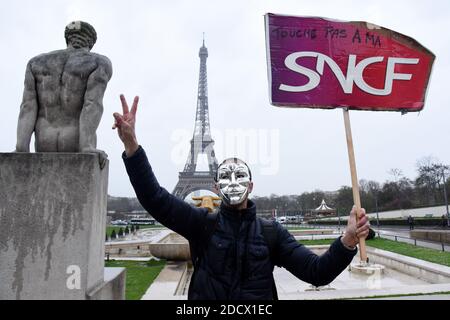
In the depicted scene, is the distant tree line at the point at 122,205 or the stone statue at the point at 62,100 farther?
the distant tree line at the point at 122,205

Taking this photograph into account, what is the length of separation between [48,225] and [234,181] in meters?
2.12

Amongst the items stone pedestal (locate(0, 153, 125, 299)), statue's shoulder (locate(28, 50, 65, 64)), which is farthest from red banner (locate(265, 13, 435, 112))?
statue's shoulder (locate(28, 50, 65, 64))

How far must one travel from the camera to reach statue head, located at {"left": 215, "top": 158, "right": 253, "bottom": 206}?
7.02 ft

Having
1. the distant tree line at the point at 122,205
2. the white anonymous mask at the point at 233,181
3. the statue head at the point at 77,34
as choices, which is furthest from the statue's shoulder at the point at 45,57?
the distant tree line at the point at 122,205

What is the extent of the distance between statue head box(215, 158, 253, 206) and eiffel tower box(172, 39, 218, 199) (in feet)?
150

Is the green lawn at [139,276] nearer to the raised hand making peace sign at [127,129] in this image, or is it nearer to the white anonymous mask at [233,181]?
the white anonymous mask at [233,181]

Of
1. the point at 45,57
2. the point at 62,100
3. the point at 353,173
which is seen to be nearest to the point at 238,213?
the point at 353,173

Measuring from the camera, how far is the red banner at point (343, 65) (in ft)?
10.6

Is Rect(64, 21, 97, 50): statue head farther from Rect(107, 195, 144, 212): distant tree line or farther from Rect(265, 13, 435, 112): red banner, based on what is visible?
Rect(107, 195, 144, 212): distant tree line

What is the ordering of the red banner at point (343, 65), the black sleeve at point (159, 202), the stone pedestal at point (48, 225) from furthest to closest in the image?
1. the red banner at point (343, 65)
2. the stone pedestal at point (48, 225)
3. the black sleeve at point (159, 202)

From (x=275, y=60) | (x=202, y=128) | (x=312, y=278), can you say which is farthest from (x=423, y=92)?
(x=202, y=128)

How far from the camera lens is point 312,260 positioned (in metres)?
2.01
